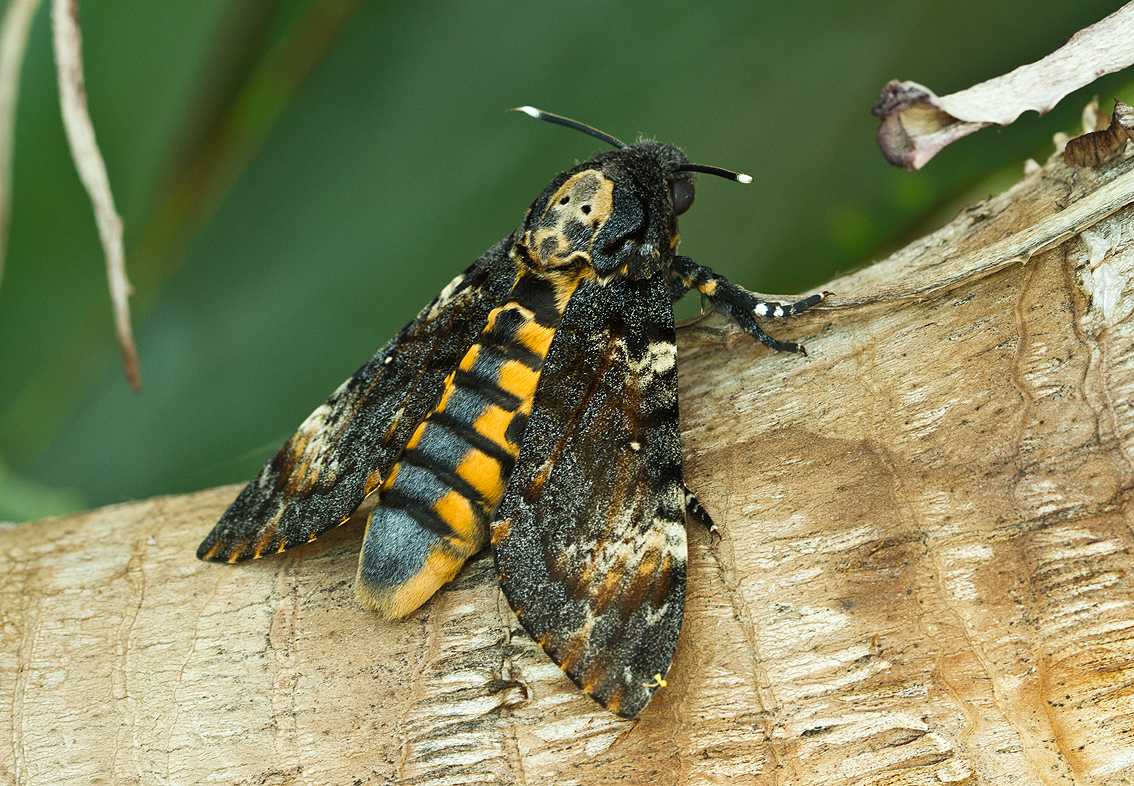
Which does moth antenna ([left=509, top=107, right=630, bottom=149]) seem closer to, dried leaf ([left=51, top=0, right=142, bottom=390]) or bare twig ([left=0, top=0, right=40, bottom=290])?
dried leaf ([left=51, top=0, right=142, bottom=390])

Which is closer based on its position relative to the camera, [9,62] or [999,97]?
[999,97]

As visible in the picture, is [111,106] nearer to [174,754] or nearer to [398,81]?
[398,81]

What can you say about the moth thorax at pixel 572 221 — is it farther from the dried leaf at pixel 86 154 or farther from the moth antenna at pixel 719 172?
the dried leaf at pixel 86 154

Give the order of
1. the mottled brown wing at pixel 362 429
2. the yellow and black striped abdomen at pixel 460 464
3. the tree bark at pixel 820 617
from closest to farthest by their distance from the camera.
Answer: the tree bark at pixel 820 617
the yellow and black striped abdomen at pixel 460 464
the mottled brown wing at pixel 362 429

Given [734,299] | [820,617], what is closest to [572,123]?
[734,299]

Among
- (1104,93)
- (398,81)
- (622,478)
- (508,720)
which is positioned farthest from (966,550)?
(398,81)

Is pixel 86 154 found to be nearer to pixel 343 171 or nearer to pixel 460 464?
pixel 343 171

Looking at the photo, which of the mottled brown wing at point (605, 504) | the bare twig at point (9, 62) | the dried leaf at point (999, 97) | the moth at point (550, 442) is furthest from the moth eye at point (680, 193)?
the bare twig at point (9, 62)
